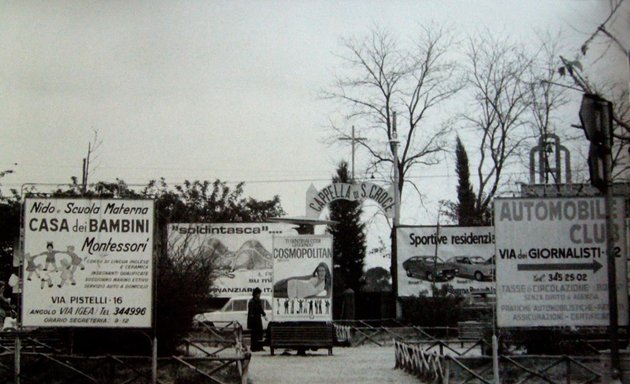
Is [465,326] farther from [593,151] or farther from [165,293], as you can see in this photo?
[593,151]

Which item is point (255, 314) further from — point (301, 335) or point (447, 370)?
point (447, 370)

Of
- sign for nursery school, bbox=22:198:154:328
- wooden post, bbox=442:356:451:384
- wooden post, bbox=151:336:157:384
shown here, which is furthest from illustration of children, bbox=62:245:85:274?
wooden post, bbox=442:356:451:384

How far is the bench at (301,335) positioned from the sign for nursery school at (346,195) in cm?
757

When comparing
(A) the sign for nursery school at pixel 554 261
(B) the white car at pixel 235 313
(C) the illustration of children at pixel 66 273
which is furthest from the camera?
(B) the white car at pixel 235 313

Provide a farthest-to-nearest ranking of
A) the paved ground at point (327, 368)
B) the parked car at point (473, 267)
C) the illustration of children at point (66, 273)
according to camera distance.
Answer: the parked car at point (473, 267)
the paved ground at point (327, 368)
the illustration of children at point (66, 273)

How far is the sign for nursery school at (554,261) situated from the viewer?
43.7ft

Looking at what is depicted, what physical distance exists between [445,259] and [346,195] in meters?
8.72

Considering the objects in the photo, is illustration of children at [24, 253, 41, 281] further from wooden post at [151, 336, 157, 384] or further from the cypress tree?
the cypress tree

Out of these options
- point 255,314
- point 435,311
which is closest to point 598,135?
point 255,314

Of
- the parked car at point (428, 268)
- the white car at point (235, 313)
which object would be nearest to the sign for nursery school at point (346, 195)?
the white car at point (235, 313)

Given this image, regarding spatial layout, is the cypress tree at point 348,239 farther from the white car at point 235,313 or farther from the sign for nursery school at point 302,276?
the sign for nursery school at point 302,276

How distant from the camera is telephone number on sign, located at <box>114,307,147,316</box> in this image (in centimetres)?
1523

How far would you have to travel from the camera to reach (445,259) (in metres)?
38.3

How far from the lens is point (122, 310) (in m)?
15.2
